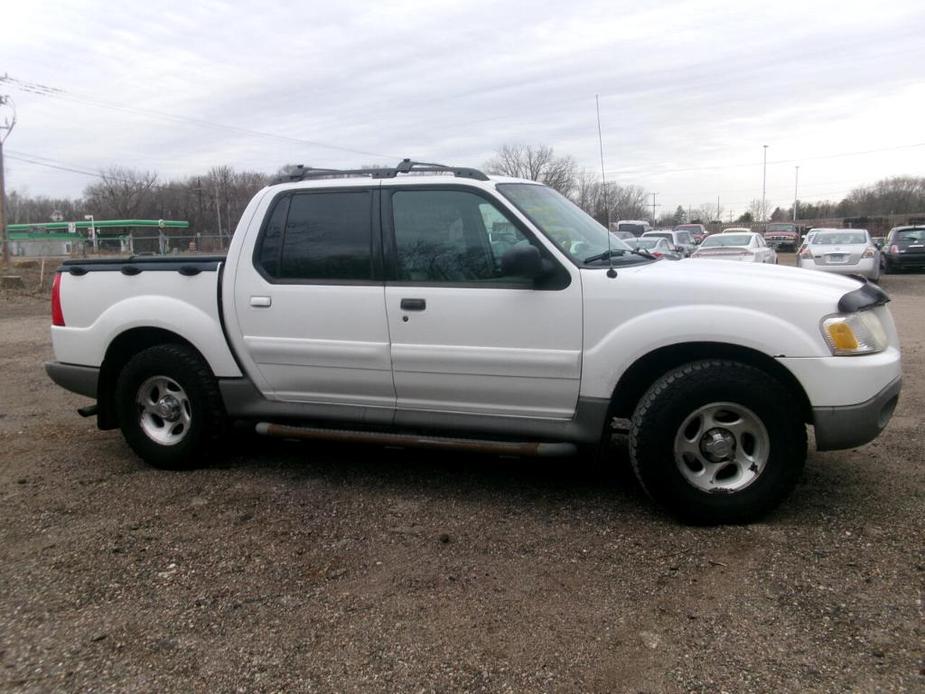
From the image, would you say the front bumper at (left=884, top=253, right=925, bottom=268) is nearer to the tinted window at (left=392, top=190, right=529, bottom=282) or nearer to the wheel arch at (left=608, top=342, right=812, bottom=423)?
the wheel arch at (left=608, top=342, right=812, bottom=423)

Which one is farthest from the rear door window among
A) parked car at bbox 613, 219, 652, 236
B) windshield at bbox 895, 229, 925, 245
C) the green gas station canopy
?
the green gas station canopy

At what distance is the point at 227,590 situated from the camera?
131 inches

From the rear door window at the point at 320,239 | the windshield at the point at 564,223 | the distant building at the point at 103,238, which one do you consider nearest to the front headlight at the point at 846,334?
the windshield at the point at 564,223

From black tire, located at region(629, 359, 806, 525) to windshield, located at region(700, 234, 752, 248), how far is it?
15434mm

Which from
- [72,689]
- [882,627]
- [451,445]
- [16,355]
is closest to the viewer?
[72,689]

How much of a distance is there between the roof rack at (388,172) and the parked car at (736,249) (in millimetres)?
13219

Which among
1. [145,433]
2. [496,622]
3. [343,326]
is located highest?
[343,326]

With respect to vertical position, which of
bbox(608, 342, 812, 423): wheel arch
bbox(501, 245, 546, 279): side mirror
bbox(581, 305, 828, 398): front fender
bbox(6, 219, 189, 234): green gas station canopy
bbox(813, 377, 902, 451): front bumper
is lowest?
bbox(813, 377, 902, 451): front bumper

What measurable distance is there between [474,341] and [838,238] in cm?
1782

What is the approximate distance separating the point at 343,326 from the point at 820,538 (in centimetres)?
281

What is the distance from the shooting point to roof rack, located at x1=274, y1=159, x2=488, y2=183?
14.5ft

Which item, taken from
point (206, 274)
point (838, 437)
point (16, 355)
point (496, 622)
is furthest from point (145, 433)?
point (16, 355)

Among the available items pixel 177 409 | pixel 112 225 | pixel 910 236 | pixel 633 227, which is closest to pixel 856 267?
pixel 633 227

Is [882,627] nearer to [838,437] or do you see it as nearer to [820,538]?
[820,538]
